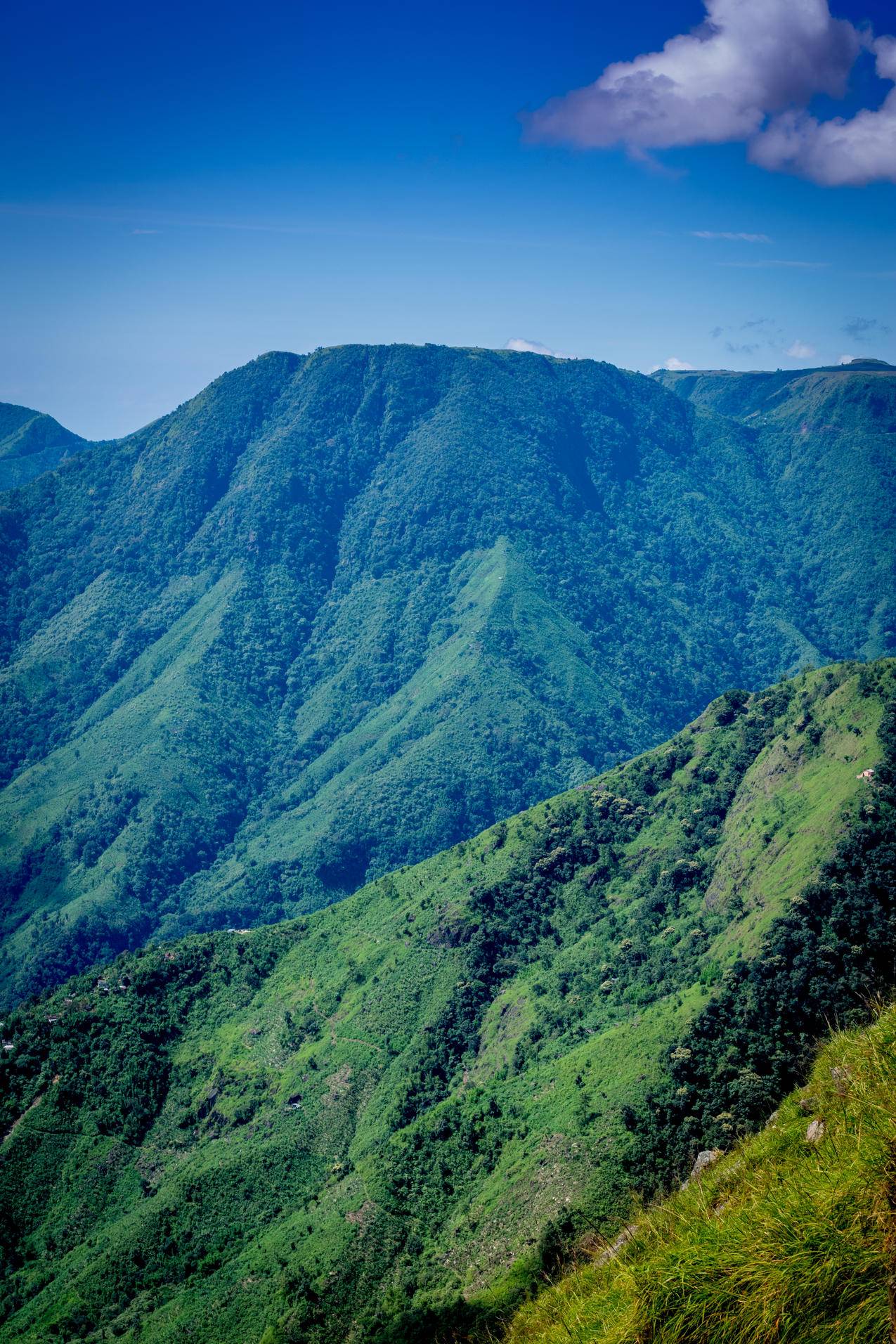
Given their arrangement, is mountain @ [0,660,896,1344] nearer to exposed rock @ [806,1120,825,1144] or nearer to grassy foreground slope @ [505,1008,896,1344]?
exposed rock @ [806,1120,825,1144]

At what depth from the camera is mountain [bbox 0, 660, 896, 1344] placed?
54938 millimetres

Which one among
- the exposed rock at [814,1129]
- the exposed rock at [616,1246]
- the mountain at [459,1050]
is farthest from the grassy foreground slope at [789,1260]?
the mountain at [459,1050]

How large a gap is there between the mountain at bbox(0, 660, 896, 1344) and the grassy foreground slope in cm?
3475

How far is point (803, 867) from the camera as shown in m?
64.6

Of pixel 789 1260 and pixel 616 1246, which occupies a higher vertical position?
pixel 789 1260

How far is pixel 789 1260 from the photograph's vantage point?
7.65 m

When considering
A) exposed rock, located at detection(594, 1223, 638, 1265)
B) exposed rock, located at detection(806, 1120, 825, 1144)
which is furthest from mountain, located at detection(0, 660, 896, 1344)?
exposed rock, located at detection(594, 1223, 638, 1265)

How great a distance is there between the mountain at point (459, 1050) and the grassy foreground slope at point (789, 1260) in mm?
34748

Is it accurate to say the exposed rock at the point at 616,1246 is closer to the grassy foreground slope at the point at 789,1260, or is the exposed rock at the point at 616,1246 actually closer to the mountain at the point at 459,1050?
the grassy foreground slope at the point at 789,1260

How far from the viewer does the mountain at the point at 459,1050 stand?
54938 millimetres

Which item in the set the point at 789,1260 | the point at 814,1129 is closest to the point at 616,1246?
the point at 789,1260

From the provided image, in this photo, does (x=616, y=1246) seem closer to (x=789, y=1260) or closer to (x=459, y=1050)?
(x=789, y=1260)

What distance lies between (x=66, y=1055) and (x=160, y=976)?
1397cm

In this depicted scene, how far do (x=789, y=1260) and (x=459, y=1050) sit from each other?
77642 millimetres
